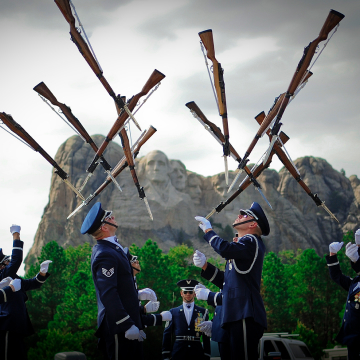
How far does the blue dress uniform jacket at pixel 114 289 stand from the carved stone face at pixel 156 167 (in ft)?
235

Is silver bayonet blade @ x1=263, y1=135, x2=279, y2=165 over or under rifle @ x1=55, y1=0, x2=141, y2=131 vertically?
under

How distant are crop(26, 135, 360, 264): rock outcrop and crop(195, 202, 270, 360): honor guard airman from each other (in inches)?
2529

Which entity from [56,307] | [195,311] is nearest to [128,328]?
[195,311]

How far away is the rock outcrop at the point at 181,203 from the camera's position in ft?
240

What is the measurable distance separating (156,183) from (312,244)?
26.8 metres

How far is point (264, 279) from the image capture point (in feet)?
124

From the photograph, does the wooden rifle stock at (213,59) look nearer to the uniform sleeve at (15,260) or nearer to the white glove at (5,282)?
the uniform sleeve at (15,260)

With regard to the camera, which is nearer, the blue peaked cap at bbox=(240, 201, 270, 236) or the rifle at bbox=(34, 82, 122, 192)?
the blue peaked cap at bbox=(240, 201, 270, 236)

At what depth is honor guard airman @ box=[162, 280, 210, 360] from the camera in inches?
340

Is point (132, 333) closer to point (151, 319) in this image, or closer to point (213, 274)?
point (213, 274)

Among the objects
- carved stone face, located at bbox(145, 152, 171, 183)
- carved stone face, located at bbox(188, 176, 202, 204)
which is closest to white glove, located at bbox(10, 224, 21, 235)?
carved stone face, located at bbox(145, 152, 171, 183)

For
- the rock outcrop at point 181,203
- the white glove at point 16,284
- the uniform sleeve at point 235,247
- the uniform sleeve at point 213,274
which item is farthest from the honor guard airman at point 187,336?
the rock outcrop at point 181,203

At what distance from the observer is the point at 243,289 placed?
5812mm

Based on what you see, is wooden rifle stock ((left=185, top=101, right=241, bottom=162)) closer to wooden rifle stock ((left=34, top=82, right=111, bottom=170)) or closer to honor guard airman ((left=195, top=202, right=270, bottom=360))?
wooden rifle stock ((left=34, top=82, right=111, bottom=170))
